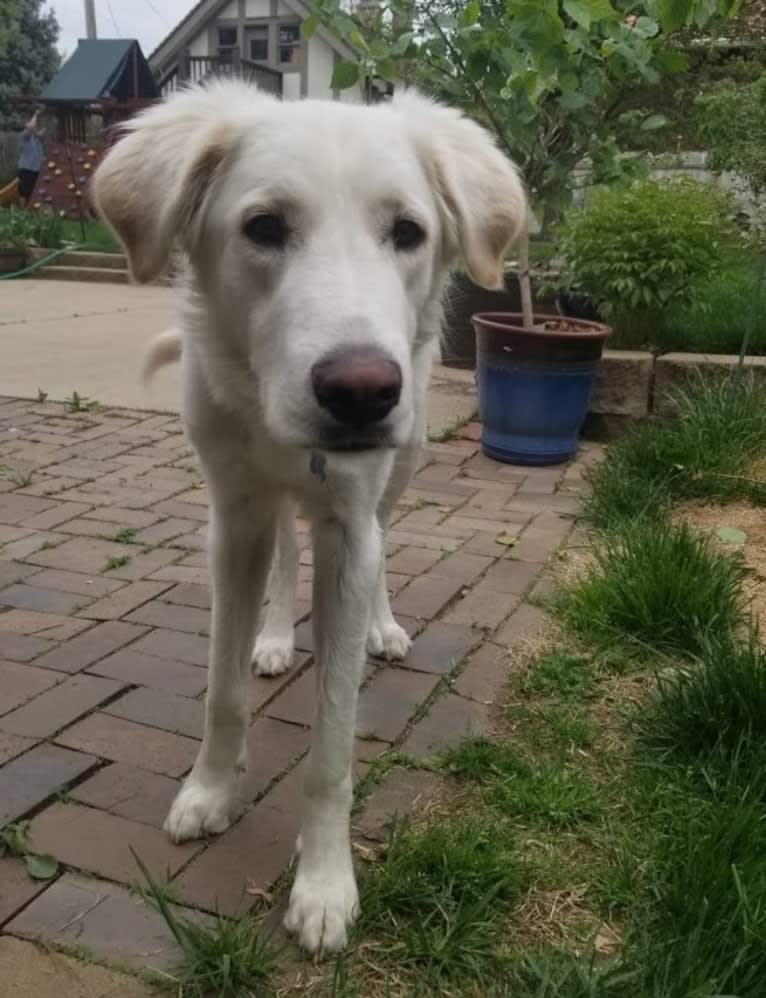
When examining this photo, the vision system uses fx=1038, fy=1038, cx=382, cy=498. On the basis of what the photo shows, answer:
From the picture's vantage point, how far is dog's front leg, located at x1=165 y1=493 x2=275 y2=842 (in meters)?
2.36

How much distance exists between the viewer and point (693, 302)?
6090mm

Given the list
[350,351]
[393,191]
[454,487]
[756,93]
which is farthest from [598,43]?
[350,351]

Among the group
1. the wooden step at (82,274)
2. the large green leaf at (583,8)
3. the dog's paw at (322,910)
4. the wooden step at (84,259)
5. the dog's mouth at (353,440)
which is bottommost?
the wooden step at (82,274)

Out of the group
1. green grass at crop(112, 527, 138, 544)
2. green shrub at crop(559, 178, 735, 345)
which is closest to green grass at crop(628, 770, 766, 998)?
green grass at crop(112, 527, 138, 544)

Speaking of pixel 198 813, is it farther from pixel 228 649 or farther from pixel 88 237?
pixel 88 237

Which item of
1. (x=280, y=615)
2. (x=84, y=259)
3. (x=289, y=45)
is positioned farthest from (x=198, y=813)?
(x=289, y=45)

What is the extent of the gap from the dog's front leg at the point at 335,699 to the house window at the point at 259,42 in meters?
37.8

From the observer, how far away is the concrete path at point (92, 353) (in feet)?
21.7

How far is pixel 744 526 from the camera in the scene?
14.3 ft

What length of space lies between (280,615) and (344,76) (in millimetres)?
2759

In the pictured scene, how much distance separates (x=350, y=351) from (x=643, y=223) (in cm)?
462

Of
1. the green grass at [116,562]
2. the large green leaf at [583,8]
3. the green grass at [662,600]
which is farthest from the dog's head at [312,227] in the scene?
the green grass at [116,562]

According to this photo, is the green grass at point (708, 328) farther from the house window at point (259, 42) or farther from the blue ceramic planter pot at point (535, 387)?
the house window at point (259, 42)

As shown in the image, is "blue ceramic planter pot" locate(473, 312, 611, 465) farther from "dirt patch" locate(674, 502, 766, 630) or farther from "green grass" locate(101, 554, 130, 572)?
"green grass" locate(101, 554, 130, 572)
